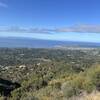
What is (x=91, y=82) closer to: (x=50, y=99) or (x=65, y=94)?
(x=65, y=94)

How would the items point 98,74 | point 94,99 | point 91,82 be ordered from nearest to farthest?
point 94,99, point 91,82, point 98,74

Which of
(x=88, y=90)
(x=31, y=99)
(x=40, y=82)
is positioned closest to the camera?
(x=31, y=99)

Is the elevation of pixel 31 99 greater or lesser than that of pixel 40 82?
greater

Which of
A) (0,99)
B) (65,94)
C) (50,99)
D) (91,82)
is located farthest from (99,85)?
(0,99)

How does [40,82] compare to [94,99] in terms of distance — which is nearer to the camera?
[94,99]

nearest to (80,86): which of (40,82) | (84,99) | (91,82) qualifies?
(91,82)

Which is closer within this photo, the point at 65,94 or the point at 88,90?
the point at 65,94

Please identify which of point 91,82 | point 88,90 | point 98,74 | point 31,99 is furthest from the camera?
point 98,74

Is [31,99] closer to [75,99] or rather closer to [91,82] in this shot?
[75,99]

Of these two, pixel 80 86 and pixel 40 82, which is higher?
pixel 80 86
